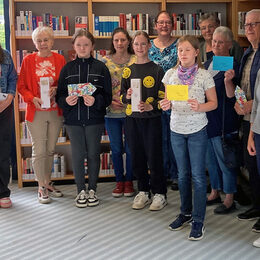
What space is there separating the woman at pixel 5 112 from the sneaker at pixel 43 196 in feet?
1.00

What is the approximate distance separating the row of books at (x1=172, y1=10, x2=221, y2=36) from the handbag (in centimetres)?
163

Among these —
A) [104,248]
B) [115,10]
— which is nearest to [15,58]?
[115,10]

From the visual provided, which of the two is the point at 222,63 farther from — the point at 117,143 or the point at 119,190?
the point at 119,190

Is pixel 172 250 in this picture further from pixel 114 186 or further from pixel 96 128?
pixel 114 186

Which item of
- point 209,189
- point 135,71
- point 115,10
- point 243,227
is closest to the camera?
point 243,227

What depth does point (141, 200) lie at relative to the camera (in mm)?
4156

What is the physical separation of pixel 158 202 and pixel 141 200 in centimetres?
18

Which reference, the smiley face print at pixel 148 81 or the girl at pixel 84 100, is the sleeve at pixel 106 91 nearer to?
the girl at pixel 84 100

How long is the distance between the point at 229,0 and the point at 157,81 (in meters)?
1.79

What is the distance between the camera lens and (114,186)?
4.94 m

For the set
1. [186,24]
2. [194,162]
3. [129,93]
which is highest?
[186,24]

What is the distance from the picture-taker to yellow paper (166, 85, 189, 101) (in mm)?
3276

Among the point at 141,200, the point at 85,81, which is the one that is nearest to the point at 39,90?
the point at 85,81

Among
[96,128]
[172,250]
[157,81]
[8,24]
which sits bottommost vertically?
[172,250]
